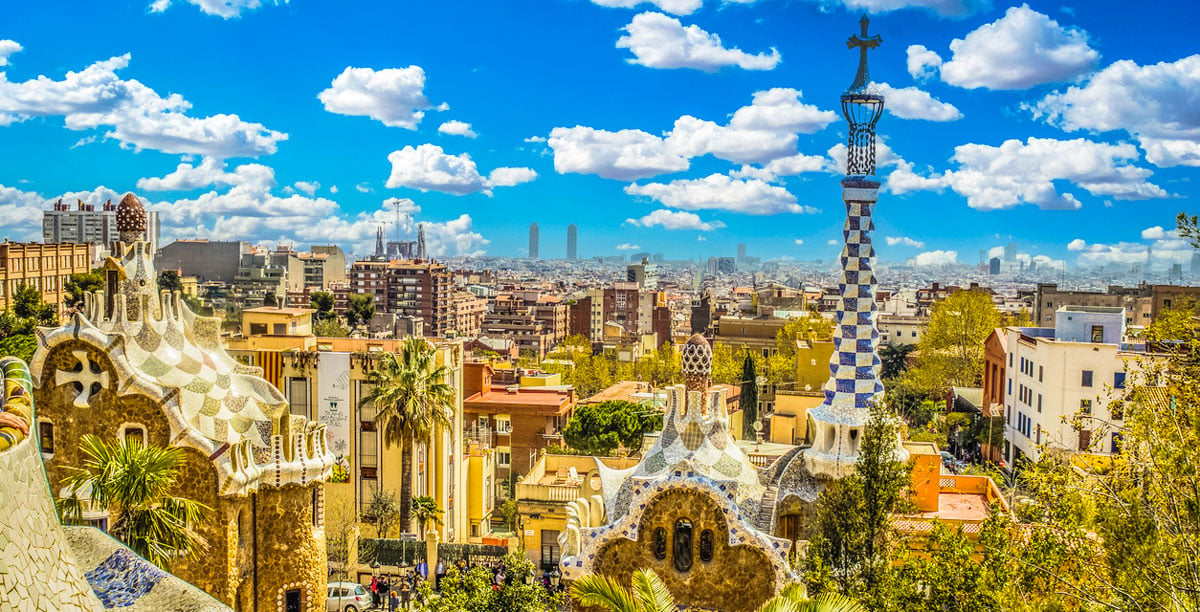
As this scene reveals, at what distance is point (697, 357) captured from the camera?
16.7 metres

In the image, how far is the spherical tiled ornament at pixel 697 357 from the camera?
1667 cm

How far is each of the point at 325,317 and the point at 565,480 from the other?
53620 millimetres

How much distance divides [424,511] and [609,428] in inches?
641

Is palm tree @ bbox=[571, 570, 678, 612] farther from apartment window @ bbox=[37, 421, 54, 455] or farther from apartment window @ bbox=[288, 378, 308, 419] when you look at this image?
apartment window @ bbox=[288, 378, 308, 419]

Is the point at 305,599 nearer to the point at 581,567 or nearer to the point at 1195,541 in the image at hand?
the point at 581,567

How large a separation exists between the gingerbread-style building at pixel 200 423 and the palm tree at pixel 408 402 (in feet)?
23.1

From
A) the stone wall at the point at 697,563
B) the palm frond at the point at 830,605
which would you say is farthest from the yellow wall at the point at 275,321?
the palm frond at the point at 830,605

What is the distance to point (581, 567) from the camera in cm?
1600

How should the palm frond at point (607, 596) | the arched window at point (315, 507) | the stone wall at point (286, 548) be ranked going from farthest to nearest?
the arched window at point (315, 507) → the stone wall at point (286, 548) → the palm frond at point (607, 596)

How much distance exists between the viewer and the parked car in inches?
820

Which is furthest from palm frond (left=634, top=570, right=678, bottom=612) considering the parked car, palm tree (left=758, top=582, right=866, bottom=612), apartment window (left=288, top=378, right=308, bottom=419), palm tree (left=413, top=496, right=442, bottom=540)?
apartment window (left=288, top=378, right=308, bottom=419)

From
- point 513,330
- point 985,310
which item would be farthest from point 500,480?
point 513,330

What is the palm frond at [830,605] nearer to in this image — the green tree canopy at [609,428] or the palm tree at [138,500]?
the palm tree at [138,500]

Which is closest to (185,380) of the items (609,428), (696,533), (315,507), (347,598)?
(315,507)
